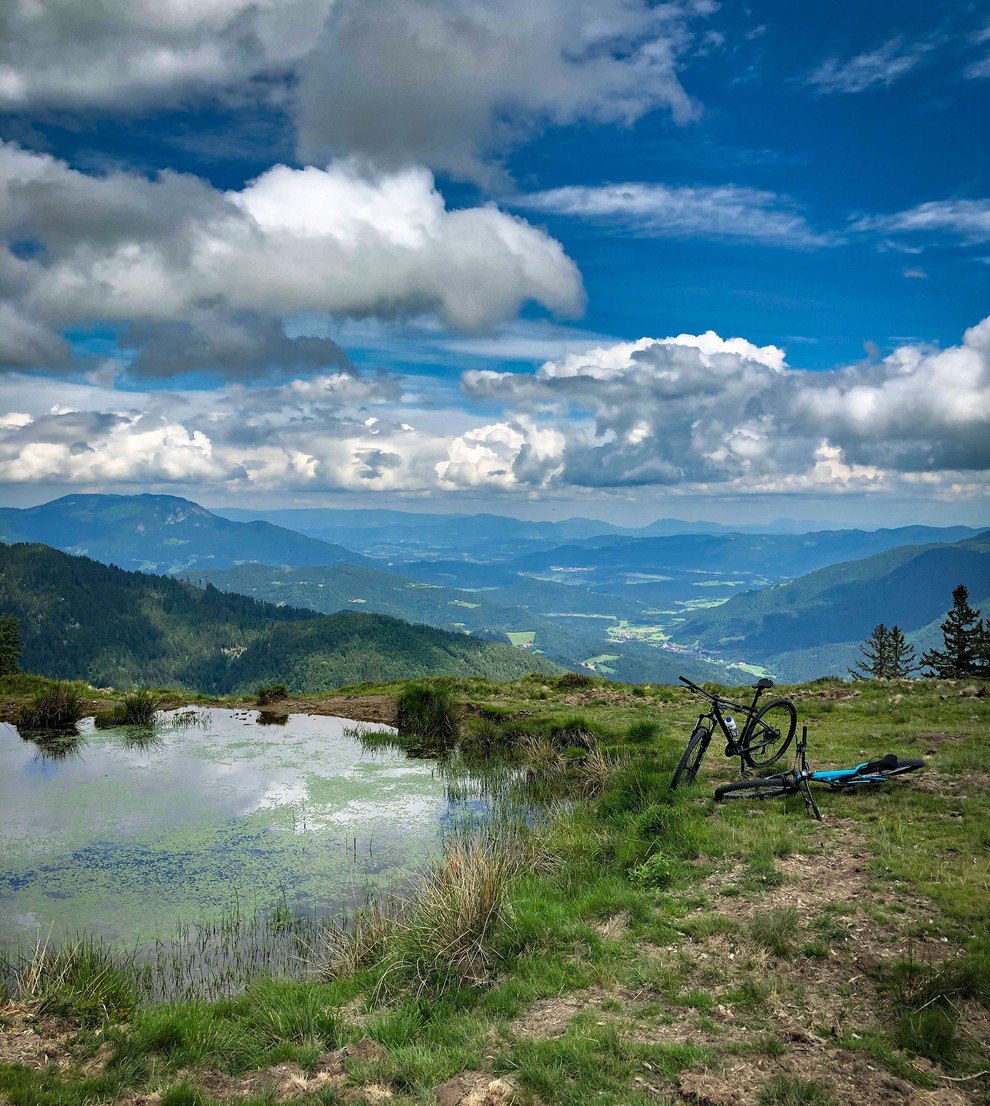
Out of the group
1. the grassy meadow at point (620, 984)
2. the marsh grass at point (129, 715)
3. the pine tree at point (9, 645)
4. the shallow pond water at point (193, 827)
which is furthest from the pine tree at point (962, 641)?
the pine tree at point (9, 645)

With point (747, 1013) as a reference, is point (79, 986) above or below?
below

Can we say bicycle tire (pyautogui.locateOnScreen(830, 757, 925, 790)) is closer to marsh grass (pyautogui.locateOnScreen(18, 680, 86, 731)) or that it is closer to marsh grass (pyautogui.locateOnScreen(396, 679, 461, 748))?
marsh grass (pyautogui.locateOnScreen(396, 679, 461, 748))

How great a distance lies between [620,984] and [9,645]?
7647 centimetres

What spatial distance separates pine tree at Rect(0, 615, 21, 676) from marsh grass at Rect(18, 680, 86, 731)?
135ft

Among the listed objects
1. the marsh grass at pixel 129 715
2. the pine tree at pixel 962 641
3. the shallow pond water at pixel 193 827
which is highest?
the marsh grass at pixel 129 715

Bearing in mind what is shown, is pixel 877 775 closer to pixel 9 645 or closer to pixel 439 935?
pixel 439 935

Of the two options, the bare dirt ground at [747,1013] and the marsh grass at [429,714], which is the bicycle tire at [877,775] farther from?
the marsh grass at [429,714]

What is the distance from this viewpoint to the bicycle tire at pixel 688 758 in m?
14.8

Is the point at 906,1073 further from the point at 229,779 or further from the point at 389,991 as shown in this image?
the point at 229,779

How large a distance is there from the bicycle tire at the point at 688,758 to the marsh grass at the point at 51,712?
24.6 meters

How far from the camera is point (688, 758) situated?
49.9 ft

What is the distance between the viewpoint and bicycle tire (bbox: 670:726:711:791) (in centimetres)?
1476

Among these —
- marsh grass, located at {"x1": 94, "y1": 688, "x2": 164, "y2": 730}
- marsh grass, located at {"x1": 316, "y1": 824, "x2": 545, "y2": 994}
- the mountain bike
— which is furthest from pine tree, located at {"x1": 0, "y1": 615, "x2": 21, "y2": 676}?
the mountain bike

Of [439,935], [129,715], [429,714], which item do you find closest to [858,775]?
[439,935]
